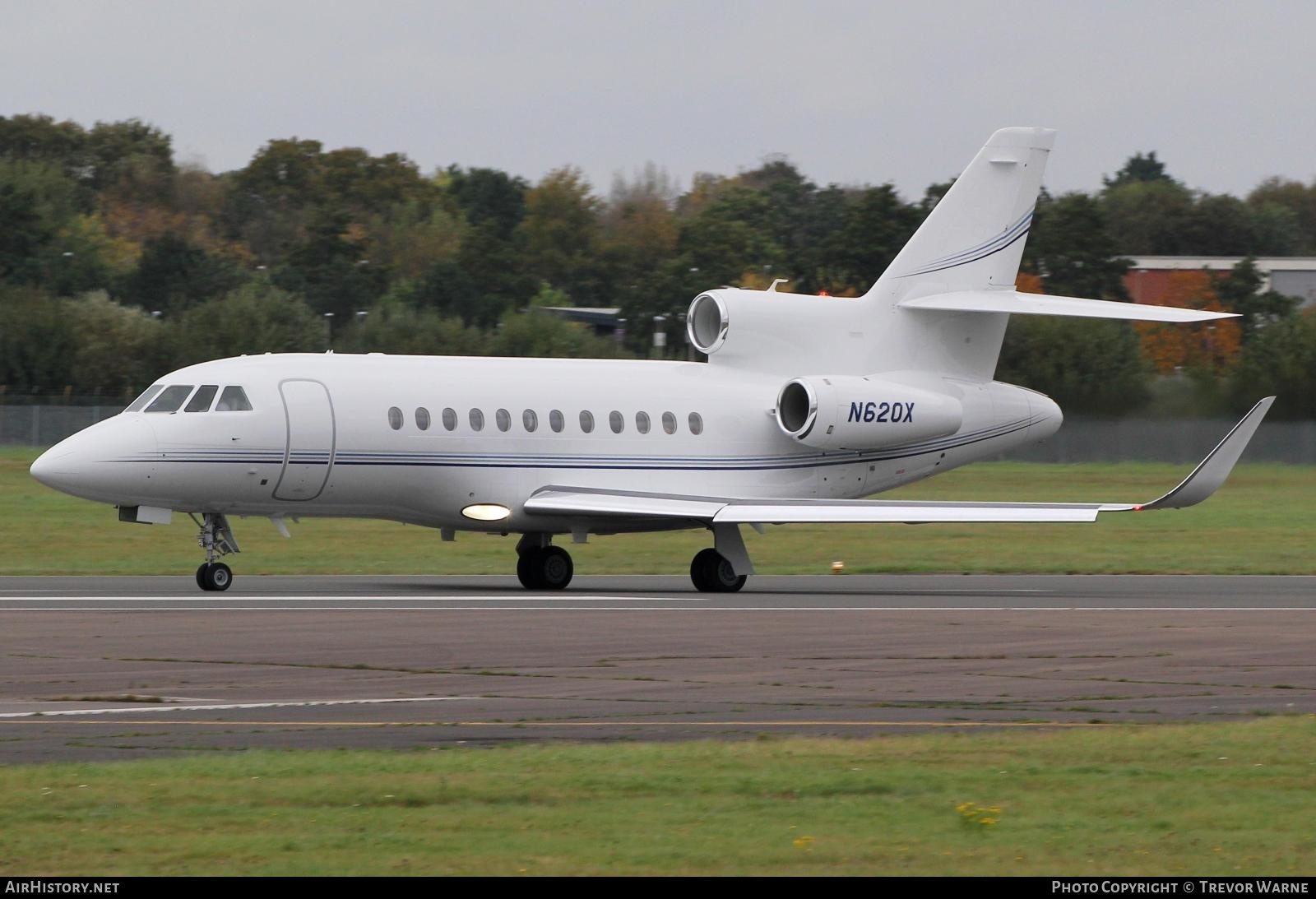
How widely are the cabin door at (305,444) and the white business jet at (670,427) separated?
0.02m

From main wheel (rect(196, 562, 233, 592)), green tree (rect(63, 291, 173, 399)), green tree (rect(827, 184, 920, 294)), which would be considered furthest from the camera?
green tree (rect(827, 184, 920, 294))

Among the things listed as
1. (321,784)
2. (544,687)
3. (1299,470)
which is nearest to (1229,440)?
(544,687)

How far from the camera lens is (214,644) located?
1875 centimetres

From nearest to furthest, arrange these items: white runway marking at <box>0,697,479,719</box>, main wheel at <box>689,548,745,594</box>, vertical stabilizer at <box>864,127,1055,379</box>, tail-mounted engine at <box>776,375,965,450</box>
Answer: white runway marking at <box>0,697,479,719</box>
main wheel at <box>689,548,745,594</box>
tail-mounted engine at <box>776,375,965,450</box>
vertical stabilizer at <box>864,127,1055,379</box>

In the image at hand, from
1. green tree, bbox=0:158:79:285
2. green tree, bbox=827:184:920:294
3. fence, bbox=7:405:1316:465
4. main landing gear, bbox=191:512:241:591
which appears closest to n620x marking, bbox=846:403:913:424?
main landing gear, bbox=191:512:241:591

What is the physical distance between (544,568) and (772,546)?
11091 mm

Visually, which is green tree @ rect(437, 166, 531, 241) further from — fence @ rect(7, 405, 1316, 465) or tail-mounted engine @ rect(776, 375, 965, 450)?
tail-mounted engine @ rect(776, 375, 965, 450)

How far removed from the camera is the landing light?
1072 inches

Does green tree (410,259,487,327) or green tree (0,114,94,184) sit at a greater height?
green tree (0,114,94,184)

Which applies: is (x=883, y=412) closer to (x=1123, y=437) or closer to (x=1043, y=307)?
(x=1043, y=307)

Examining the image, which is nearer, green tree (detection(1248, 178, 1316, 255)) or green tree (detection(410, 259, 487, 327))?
green tree (detection(410, 259, 487, 327))

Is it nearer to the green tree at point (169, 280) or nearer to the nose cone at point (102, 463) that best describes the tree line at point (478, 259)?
the green tree at point (169, 280)

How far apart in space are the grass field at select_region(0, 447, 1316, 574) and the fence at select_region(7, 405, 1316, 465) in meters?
1.83

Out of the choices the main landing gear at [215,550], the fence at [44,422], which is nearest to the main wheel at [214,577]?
the main landing gear at [215,550]
